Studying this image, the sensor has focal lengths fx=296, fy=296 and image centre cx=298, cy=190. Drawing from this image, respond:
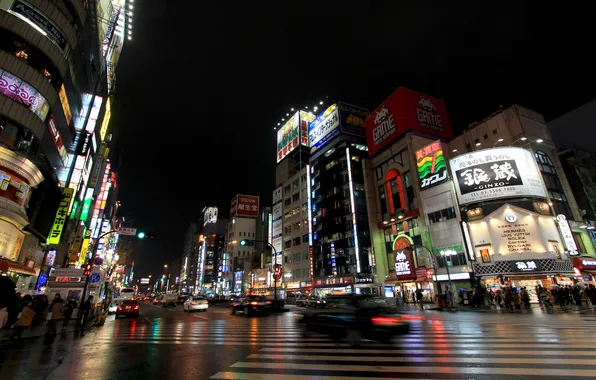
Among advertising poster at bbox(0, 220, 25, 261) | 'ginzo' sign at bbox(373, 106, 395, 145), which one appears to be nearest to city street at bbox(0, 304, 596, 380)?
advertising poster at bbox(0, 220, 25, 261)

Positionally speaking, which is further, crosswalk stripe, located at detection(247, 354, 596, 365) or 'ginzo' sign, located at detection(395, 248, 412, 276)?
'ginzo' sign, located at detection(395, 248, 412, 276)

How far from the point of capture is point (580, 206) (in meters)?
42.4

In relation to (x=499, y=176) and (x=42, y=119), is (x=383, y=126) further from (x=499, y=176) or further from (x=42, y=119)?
(x=42, y=119)

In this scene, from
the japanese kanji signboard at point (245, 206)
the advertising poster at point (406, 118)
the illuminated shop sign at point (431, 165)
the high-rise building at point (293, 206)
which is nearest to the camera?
the illuminated shop sign at point (431, 165)

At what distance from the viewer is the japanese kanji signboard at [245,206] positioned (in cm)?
12150

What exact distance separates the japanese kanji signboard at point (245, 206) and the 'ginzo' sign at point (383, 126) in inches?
2948

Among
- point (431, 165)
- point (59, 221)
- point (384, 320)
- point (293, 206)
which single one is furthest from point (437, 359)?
point (293, 206)

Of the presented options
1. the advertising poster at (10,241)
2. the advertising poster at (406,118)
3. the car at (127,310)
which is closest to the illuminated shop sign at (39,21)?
the advertising poster at (10,241)

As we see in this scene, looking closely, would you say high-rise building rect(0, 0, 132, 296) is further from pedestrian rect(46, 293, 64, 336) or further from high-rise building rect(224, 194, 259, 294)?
high-rise building rect(224, 194, 259, 294)

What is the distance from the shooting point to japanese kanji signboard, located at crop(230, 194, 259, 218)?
399 feet

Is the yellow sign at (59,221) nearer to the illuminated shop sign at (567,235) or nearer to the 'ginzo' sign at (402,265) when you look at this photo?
the 'ginzo' sign at (402,265)

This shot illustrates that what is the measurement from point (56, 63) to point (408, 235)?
47.7m

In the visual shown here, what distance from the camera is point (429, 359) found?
25.0ft

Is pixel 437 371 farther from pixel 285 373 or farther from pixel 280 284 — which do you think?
pixel 280 284
